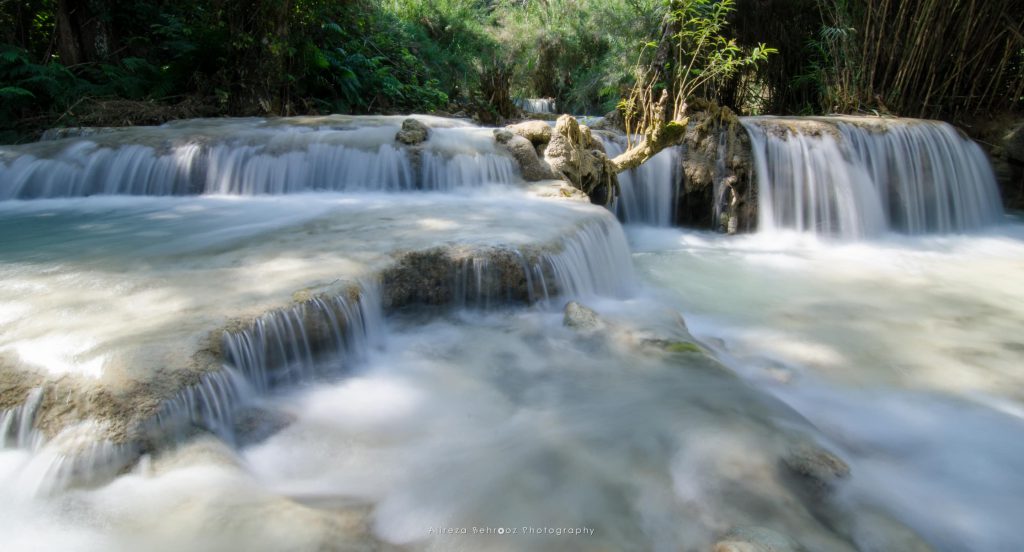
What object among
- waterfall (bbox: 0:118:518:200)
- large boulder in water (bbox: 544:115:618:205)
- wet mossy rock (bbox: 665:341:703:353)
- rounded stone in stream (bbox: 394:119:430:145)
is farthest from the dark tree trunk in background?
wet mossy rock (bbox: 665:341:703:353)

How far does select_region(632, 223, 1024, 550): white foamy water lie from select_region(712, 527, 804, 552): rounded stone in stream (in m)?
0.49

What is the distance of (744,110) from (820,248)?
576 centimetres

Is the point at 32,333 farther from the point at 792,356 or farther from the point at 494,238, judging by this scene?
the point at 792,356

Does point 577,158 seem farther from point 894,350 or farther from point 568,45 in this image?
point 568,45

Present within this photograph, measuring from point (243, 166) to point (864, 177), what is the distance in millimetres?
7199

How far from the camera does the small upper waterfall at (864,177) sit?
689 cm

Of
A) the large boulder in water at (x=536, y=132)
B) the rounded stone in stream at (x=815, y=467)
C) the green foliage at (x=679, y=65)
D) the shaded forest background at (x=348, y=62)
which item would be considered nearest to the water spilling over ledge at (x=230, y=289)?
the large boulder in water at (x=536, y=132)

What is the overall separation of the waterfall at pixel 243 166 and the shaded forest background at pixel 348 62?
2.08 meters

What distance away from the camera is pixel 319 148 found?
6.42 metres

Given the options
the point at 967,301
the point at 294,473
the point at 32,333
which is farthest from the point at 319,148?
the point at 967,301

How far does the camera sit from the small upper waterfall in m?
6.89

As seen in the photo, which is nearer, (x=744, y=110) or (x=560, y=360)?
(x=560, y=360)

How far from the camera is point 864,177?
699cm

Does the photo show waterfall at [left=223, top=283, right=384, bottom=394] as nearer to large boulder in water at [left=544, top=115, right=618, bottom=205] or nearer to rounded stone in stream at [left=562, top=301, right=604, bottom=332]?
rounded stone in stream at [left=562, top=301, right=604, bottom=332]
